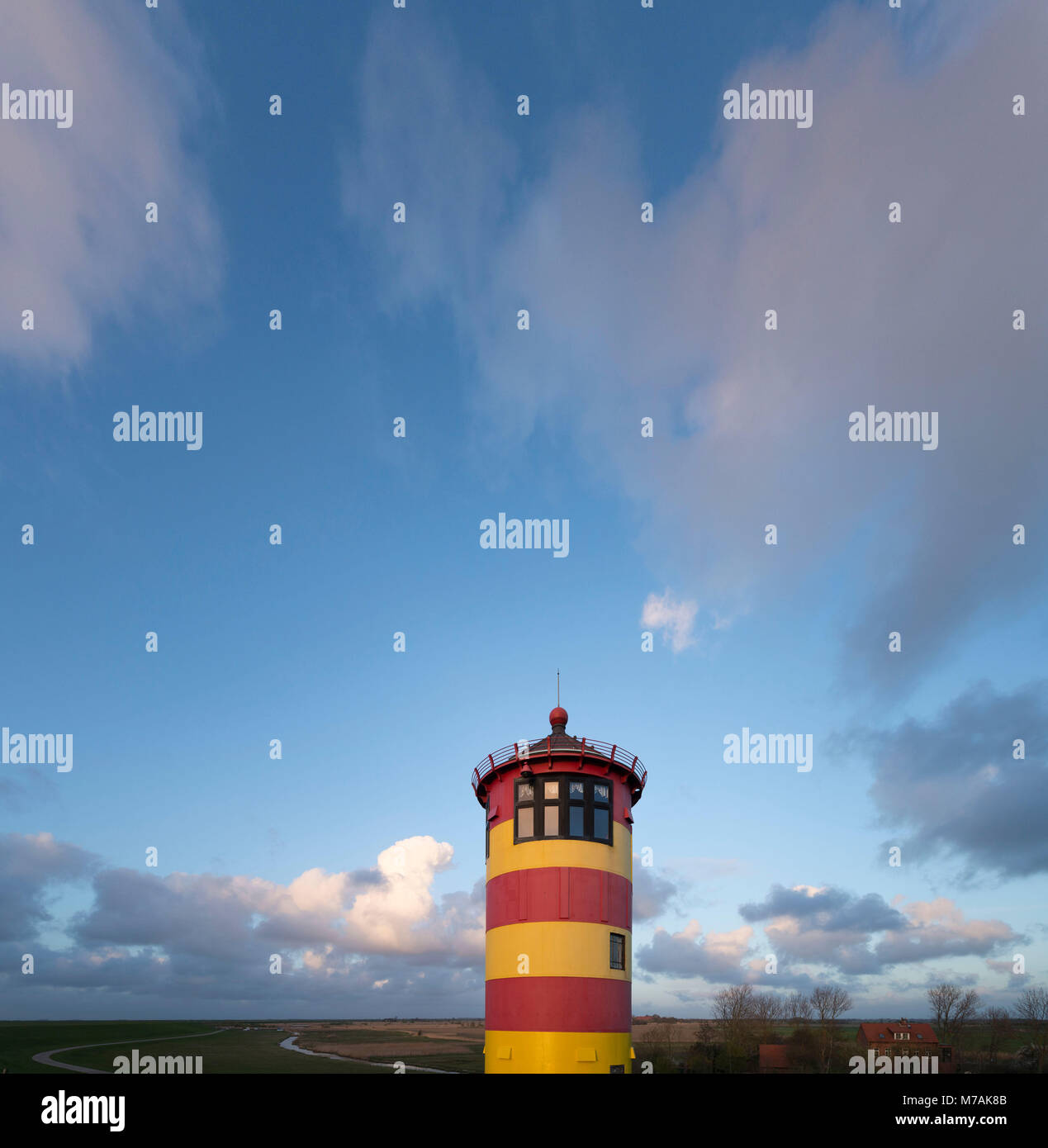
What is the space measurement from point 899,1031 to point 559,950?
280 feet

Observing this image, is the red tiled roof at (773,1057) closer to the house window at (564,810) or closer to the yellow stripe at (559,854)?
the yellow stripe at (559,854)

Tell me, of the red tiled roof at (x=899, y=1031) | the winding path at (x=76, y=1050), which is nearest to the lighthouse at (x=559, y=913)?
the winding path at (x=76, y=1050)

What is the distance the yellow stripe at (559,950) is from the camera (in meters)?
30.5

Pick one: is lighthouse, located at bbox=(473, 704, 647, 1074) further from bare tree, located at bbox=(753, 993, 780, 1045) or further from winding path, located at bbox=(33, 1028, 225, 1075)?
bare tree, located at bbox=(753, 993, 780, 1045)

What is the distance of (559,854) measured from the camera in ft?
104

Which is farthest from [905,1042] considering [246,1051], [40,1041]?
[40,1041]

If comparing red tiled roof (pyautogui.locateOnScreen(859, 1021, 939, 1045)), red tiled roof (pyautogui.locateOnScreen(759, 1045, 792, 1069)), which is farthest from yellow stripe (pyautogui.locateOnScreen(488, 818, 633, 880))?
red tiled roof (pyautogui.locateOnScreen(859, 1021, 939, 1045))

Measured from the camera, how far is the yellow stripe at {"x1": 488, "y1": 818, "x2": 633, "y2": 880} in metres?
31.8

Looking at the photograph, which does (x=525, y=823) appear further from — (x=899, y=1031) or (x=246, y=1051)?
(x=899, y=1031)

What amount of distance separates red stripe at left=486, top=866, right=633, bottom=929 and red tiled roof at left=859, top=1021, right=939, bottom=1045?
79.4 m

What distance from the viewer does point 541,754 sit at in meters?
33.1

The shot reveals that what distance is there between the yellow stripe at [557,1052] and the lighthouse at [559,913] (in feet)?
0.13
